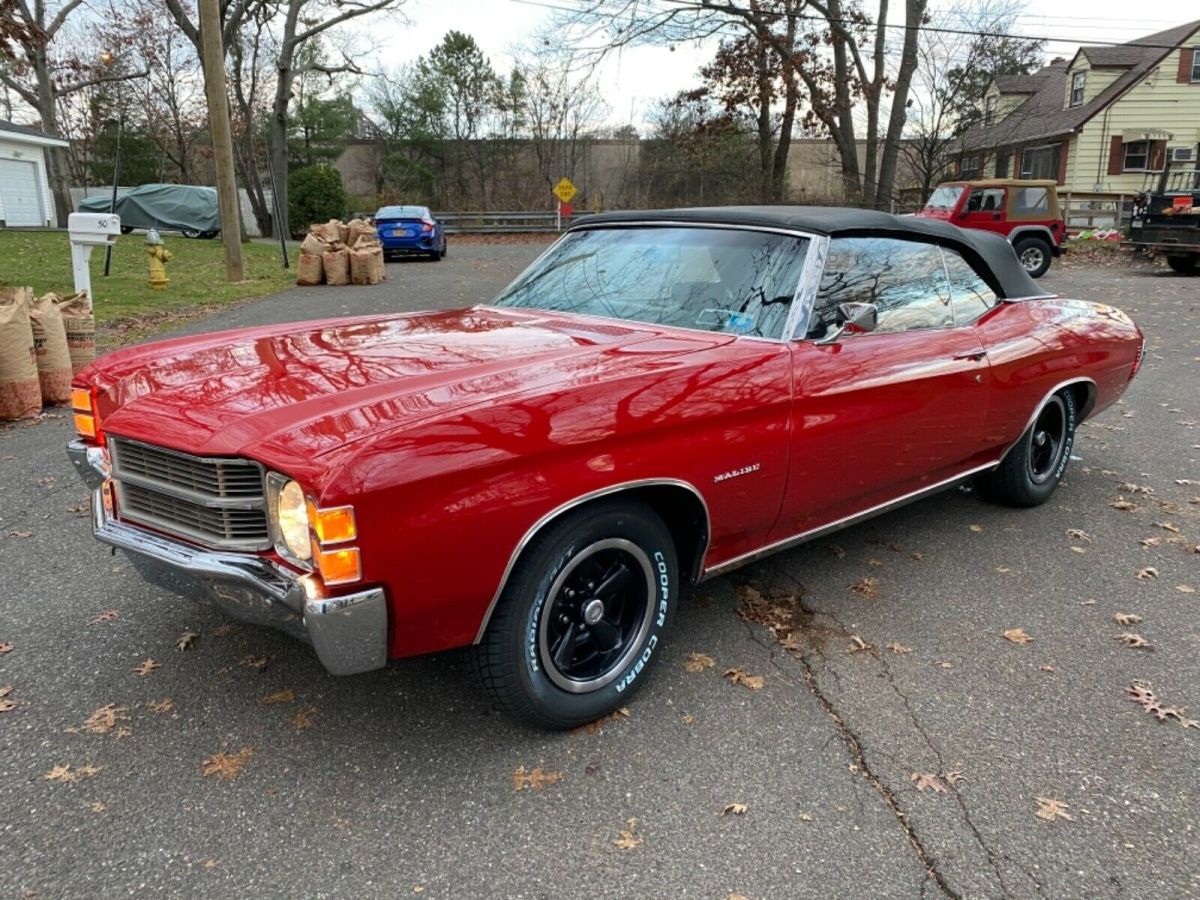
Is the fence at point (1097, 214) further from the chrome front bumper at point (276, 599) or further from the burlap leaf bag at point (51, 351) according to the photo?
the chrome front bumper at point (276, 599)

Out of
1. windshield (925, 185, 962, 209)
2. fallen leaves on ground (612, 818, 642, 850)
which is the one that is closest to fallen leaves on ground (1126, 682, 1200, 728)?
fallen leaves on ground (612, 818, 642, 850)

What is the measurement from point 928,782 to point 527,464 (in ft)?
4.78

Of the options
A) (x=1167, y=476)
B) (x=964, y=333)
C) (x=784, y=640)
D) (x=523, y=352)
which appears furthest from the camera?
(x=1167, y=476)

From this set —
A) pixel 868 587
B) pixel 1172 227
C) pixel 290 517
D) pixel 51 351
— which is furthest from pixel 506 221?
pixel 290 517

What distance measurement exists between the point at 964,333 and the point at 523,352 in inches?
84.6

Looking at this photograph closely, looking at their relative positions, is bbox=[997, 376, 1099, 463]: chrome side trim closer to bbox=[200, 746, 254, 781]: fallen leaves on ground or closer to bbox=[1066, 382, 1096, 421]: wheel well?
bbox=[1066, 382, 1096, 421]: wheel well

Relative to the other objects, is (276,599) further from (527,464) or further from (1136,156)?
(1136,156)

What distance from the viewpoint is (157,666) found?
10.1 ft

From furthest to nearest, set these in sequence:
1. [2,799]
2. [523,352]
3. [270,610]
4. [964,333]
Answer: [964,333], [523,352], [2,799], [270,610]

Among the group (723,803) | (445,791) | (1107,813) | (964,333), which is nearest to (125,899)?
(445,791)

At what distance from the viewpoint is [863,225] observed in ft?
11.9

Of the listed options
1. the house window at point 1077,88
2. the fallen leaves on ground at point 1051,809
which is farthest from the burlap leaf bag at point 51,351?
the house window at point 1077,88

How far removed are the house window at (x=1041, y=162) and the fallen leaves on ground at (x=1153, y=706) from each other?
3472 cm

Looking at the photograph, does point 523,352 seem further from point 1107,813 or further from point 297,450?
point 1107,813
